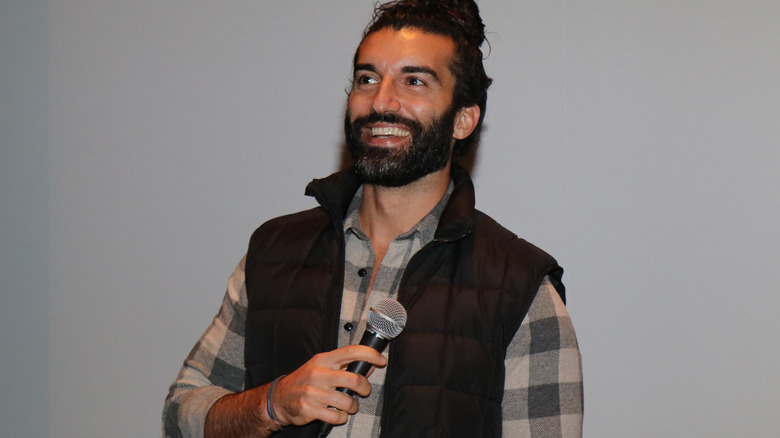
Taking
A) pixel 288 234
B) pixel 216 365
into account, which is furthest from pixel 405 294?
pixel 216 365

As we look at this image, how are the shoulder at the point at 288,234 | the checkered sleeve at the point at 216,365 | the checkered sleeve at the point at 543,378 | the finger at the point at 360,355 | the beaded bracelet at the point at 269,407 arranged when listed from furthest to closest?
the shoulder at the point at 288,234
the checkered sleeve at the point at 216,365
the checkered sleeve at the point at 543,378
the beaded bracelet at the point at 269,407
the finger at the point at 360,355

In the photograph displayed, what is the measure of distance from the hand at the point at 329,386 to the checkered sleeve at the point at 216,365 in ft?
1.18

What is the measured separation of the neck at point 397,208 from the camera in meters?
2.02

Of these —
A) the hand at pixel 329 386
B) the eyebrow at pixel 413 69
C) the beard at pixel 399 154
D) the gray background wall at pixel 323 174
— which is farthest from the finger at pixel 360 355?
the gray background wall at pixel 323 174

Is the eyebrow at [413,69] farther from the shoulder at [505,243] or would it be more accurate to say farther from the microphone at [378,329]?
the microphone at [378,329]

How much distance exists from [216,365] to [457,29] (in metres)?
1.01

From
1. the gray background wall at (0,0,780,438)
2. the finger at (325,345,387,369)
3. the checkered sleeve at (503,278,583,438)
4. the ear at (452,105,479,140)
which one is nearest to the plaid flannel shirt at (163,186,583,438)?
the checkered sleeve at (503,278,583,438)

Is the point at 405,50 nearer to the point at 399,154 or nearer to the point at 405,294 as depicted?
the point at 399,154

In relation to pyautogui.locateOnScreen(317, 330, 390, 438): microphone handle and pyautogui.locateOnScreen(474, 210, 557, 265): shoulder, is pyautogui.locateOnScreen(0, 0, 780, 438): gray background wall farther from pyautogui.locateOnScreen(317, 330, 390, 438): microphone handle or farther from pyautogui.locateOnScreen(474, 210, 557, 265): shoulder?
pyautogui.locateOnScreen(317, 330, 390, 438): microphone handle

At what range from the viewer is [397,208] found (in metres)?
2.03

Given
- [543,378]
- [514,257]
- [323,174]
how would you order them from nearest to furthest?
[543,378] → [514,257] → [323,174]

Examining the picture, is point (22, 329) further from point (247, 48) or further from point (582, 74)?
point (582, 74)

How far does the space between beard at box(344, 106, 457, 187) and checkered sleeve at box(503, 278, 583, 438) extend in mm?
402

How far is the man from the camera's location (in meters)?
1.78
